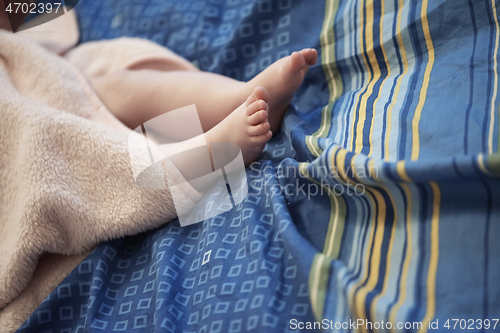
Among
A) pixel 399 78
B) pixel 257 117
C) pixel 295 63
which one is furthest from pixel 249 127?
pixel 399 78

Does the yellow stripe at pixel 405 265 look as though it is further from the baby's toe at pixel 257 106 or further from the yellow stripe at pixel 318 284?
the baby's toe at pixel 257 106

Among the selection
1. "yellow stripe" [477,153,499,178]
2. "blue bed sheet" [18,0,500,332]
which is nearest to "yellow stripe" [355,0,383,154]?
"blue bed sheet" [18,0,500,332]

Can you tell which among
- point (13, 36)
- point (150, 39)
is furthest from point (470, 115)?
point (13, 36)

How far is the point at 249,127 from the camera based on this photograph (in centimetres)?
60

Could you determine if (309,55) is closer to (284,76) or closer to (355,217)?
(284,76)

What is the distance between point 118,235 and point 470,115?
1.68ft

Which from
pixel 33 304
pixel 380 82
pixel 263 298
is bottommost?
pixel 33 304

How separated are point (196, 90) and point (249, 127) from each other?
18 cm

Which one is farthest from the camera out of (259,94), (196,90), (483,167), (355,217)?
(196,90)

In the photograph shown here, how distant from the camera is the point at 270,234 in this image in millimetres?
519

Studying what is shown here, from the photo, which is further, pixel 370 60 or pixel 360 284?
pixel 370 60

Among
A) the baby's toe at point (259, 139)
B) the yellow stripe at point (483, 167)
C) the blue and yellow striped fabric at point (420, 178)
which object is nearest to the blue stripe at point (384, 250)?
the blue and yellow striped fabric at point (420, 178)

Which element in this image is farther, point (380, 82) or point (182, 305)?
point (380, 82)

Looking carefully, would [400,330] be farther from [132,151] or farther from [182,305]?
[132,151]
